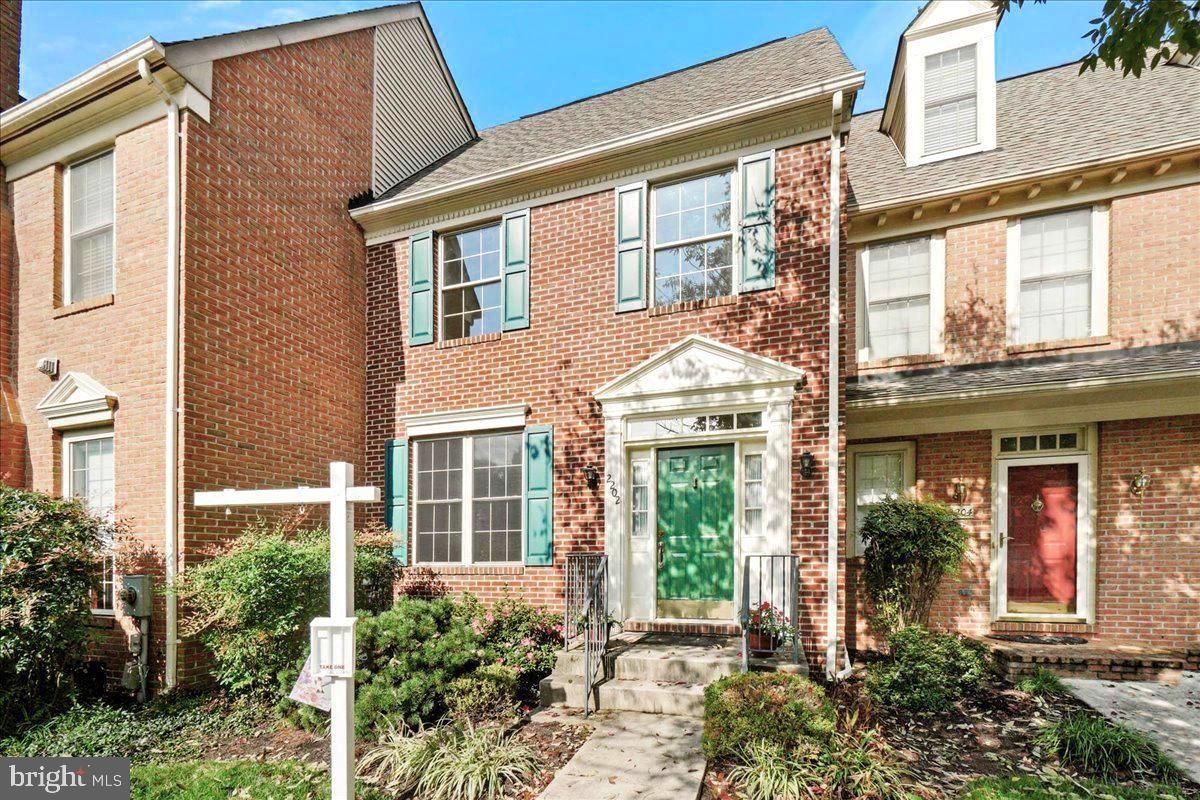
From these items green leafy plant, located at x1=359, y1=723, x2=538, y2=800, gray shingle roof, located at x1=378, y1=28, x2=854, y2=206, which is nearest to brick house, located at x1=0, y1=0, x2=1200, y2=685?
gray shingle roof, located at x1=378, y1=28, x2=854, y2=206

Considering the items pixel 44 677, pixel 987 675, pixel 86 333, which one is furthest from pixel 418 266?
pixel 987 675

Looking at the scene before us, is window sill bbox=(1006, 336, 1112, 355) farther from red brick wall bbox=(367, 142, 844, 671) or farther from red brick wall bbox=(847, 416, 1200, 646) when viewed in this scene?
red brick wall bbox=(367, 142, 844, 671)

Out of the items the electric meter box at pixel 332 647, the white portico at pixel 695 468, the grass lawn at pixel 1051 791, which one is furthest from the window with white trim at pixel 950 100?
the electric meter box at pixel 332 647

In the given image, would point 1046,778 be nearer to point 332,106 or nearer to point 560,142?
point 560,142

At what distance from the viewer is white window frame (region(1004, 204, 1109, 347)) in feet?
24.4

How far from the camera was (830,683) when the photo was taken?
20.5 ft

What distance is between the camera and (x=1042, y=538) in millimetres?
7633

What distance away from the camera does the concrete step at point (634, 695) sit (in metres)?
5.54

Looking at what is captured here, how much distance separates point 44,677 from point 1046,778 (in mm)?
8786

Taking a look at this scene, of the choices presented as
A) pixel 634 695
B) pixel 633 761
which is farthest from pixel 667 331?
pixel 633 761

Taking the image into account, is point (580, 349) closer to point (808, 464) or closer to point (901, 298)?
point (808, 464)

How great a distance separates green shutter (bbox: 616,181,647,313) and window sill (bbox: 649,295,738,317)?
19 centimetres

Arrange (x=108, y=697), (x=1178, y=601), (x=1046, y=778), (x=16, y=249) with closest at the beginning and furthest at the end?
(x=1046, y=778)
(x=108, y=697)
(x=1178, y=601)
(x=16, y=249)

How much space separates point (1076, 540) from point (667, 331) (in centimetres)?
550
